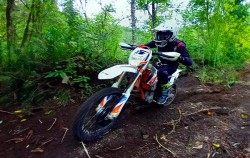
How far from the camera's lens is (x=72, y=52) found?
4727mm

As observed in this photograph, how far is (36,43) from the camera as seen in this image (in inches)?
180

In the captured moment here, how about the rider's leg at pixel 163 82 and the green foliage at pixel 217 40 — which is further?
the green foliage at pixel 217 40

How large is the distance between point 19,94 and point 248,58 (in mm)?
8632

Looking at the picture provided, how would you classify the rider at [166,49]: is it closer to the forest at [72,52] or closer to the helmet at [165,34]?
the helmet at [165,34]

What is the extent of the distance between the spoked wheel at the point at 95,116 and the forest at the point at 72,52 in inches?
50.0

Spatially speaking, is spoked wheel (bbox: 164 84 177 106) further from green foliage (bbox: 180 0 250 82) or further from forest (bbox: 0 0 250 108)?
green foliage (bbox: 180 0 250 82)

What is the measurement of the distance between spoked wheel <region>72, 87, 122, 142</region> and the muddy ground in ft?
0.43

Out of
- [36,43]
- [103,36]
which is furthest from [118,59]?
[36,43]

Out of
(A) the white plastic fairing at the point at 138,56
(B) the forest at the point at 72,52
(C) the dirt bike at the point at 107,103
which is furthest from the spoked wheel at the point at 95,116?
(B) the forest at the point at 72,52

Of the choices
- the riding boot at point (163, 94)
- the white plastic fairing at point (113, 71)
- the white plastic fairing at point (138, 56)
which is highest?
the white plastic fairing at point (138, 56)

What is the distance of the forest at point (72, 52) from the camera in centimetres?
420

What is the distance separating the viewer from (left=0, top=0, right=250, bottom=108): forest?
4.20m

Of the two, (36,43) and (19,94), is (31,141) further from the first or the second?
(36,43)

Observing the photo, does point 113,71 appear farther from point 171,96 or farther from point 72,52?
point 72,52
